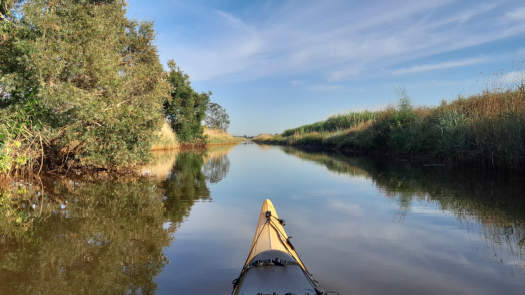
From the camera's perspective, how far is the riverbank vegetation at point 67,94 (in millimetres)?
7645

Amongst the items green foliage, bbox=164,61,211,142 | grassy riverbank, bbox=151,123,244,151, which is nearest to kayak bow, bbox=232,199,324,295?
grassy riverbank, bbox=151,123,244,151

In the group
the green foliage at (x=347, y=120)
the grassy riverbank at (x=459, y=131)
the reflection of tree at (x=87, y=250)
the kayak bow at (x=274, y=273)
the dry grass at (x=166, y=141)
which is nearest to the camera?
the kayak bow at (x=274, y=273)

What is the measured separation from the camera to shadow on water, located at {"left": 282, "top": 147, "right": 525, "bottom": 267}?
4727mm

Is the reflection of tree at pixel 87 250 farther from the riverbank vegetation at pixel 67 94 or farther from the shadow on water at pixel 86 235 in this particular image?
the riverbank vegetation at pixel 67 94

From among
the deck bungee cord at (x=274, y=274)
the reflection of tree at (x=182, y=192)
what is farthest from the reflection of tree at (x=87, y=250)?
the deck bungee cord at (x=274, y=274)

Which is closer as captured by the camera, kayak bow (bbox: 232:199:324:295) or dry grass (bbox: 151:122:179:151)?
kayak bow (bbox: 232:199:324:295)

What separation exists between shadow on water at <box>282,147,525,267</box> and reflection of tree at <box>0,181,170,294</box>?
4.50m

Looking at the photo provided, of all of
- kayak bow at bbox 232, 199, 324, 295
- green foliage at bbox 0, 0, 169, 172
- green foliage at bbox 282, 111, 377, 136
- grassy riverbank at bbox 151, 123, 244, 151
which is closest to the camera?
kayak bow at bbox 232, 199, 324, 295

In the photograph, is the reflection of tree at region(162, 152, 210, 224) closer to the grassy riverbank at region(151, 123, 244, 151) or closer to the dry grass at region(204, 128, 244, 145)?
the grassy riverbank at region(151, 123, 244, 151)

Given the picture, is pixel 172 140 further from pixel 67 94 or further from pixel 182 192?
pixel 67 94

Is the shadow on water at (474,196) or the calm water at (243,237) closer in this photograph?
the calm water at (243,237)

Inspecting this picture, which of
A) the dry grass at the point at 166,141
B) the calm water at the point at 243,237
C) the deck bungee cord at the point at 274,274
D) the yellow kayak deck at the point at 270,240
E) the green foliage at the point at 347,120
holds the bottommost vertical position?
the calm water at the point at 243,237

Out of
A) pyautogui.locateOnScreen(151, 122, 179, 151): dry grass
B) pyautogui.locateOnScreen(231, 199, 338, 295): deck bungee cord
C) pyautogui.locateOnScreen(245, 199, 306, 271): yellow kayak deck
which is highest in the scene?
pyautogui.locateOnScreen(151, 122, 179, 151): dry grass

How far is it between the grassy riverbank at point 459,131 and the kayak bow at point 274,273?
9.89 m
